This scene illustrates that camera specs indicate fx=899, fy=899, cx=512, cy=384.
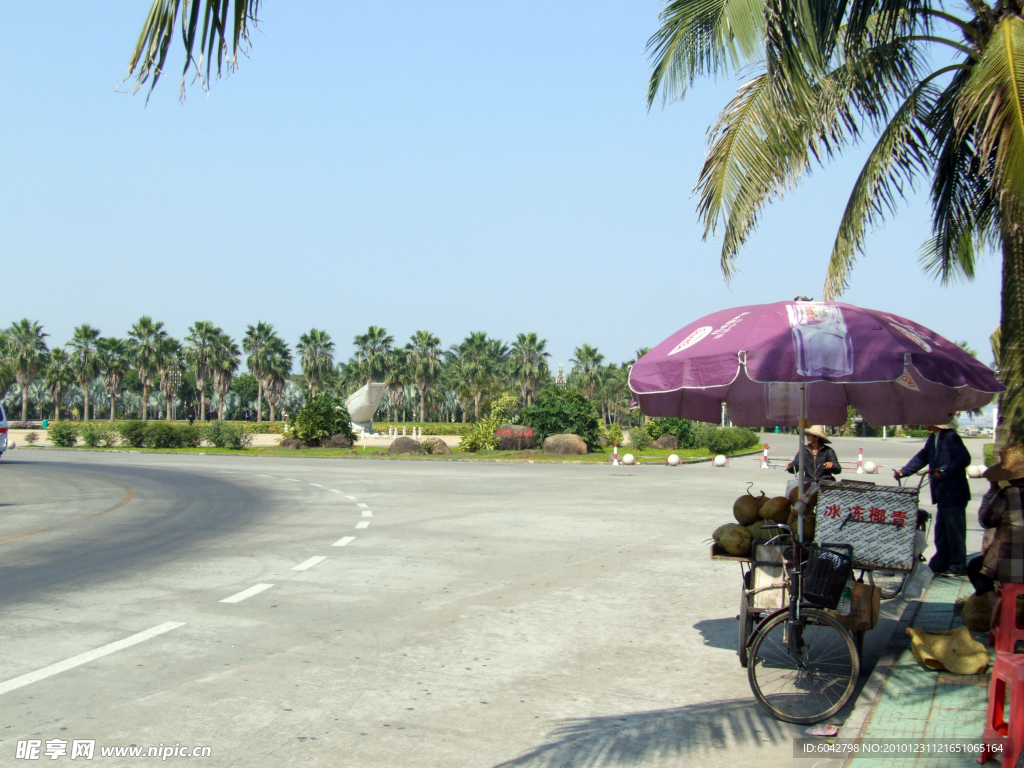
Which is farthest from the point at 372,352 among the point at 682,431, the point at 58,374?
the point at 682,431

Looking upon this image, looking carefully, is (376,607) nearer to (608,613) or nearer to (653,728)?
(608,613)

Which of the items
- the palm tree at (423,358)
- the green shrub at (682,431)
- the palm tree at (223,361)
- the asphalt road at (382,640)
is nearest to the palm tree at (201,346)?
the palm tree at (223,361)

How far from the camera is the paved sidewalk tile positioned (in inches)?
176

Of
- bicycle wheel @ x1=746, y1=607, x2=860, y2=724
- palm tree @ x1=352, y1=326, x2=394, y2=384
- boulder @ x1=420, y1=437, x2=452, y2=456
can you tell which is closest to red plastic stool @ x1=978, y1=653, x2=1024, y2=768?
bicycle wheel @ x1=746, y1=607, x2=860, y2=724

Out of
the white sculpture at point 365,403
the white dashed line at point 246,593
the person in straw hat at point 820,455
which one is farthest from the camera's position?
the white sculpture at point 365,403

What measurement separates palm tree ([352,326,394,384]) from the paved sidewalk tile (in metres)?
92.1

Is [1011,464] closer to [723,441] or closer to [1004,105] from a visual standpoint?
[1004,105]

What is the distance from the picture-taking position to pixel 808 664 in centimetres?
543

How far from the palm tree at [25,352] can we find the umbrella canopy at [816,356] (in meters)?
99.6

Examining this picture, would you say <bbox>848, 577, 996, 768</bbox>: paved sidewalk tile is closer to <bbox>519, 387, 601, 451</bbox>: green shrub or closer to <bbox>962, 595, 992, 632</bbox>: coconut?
Answer: <bbox>962, 595, 992, 632</bbox>: coconut

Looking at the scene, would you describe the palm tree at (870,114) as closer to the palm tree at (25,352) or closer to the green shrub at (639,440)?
the green shrub at (639,440)

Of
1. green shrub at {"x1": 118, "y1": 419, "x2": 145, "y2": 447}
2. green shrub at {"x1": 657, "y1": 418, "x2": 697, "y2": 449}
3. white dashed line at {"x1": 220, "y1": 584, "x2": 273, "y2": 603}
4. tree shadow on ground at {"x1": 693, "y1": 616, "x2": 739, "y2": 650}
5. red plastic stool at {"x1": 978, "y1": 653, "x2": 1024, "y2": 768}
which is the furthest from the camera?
green shrub at {"x1": 118, "y1": 419, "x2": 145, "y2": 447}

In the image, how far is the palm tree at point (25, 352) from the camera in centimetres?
9231

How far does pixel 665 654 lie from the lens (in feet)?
22.0
